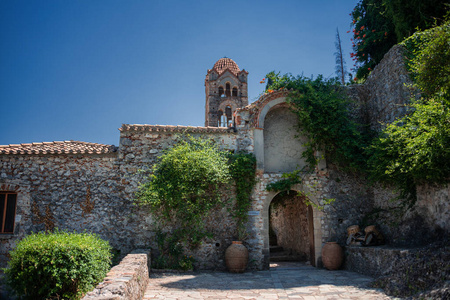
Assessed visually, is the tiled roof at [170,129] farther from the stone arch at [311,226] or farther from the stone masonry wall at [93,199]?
the stone arch at [311,226]

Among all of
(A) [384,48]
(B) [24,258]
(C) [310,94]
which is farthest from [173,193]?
(A) [384,48]

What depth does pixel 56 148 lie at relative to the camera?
1016 centimetres

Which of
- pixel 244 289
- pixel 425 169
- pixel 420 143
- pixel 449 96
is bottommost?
pixel 244 289

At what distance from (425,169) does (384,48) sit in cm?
943

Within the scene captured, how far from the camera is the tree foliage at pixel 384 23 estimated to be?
1027cm

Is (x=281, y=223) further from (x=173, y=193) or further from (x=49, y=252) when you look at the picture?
(x=49, y=252)

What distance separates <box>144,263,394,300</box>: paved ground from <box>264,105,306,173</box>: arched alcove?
3591mm

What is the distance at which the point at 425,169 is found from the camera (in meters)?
7.08

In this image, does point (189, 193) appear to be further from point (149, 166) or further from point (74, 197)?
point (74, 197)

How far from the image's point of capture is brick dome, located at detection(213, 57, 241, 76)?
87.0 feet

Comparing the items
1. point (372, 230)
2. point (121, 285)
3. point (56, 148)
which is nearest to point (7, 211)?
point (56, 148)

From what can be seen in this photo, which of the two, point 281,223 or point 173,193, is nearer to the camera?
point 173,193

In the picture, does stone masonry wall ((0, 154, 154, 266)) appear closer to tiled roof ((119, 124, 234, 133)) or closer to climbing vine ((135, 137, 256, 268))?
climbing vine ((135, 137, 256, 268))

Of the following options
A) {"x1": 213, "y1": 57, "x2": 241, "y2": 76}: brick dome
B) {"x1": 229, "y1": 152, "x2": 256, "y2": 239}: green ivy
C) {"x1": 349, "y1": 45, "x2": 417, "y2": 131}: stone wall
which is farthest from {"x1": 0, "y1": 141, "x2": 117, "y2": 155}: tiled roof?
{"x1": 213, "y1": 57, "x2": 241, "y2": 76}: brick dome
